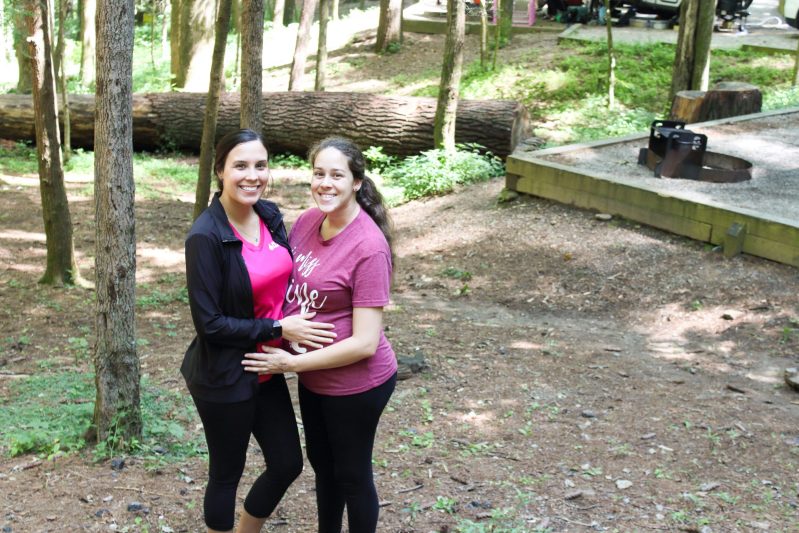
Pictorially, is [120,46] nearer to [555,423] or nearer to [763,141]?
[555,423]

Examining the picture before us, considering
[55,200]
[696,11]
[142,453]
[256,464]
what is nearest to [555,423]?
[256,464]

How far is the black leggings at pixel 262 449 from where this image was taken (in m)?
3.35

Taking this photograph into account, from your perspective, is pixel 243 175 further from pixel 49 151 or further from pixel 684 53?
pixel 684 53

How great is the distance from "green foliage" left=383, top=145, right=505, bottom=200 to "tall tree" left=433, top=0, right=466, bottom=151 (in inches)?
11.3

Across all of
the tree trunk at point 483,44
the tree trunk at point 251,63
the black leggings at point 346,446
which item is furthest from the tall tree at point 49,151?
the tree trunk at point 483,44

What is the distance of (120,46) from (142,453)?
2.12 m

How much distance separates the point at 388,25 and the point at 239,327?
20.6 meters

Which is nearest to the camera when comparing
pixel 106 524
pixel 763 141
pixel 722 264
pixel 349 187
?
pixel 349 187

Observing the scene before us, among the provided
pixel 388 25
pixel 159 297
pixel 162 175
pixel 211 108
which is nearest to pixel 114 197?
pixel 211 108

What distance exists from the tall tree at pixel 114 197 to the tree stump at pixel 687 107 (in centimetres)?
1101

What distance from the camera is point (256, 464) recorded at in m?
4.94

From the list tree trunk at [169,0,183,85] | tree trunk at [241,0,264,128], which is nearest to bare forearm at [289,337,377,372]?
tree trunk at [241,0,264,128]

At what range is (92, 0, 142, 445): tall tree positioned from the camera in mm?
4371

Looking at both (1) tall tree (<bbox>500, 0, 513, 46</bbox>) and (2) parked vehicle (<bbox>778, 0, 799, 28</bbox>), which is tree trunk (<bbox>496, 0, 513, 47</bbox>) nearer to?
(1) tall tree (<bbox>500, 0, 513, 46</bbox>)
